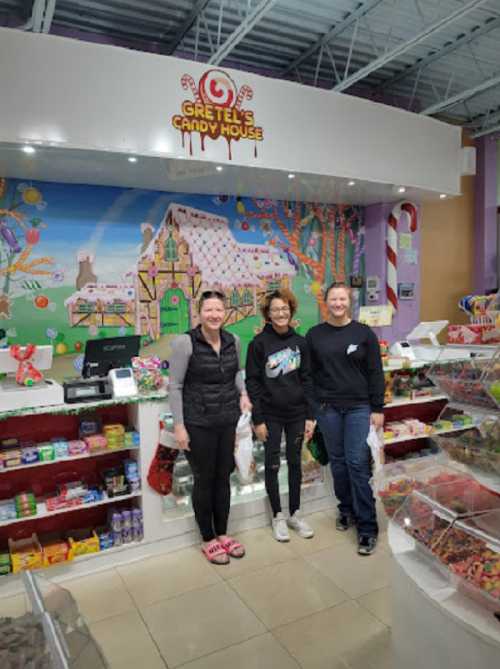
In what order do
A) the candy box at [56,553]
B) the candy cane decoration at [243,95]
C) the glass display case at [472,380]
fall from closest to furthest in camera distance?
1. the glass display case at [472,380]
2. the candy box at [56,553]
3. the candy cane decoration at [243,95]

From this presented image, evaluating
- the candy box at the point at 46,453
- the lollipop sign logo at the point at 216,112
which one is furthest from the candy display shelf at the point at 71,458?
the lollipop sign logo at the point at 216,112

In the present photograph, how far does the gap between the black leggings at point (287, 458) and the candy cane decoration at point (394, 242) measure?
2.92 m

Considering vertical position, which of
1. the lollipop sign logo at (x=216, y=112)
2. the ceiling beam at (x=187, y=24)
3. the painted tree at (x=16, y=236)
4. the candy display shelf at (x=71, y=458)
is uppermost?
the ceiling beam at (x=187, y=24)

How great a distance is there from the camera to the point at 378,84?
5598mm

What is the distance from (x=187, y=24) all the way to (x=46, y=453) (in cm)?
354

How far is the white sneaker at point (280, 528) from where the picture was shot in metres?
3.32

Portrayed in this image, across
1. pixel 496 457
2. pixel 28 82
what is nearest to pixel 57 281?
pixel 28 82

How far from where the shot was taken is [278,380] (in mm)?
3127

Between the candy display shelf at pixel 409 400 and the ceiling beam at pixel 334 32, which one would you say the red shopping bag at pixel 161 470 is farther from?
the ceiling beam at pixel 334 32

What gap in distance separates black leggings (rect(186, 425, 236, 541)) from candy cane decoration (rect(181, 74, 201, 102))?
2.38 m

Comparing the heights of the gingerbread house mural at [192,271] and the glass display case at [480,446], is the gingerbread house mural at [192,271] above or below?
above

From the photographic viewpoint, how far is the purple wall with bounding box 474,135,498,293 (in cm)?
662

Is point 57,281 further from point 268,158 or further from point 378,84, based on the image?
point 378,84

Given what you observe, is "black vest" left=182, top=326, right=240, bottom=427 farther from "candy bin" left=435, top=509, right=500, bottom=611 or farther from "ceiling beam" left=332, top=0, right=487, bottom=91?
"ceiling beam" left=332, top=0, right=487, bottom=91
